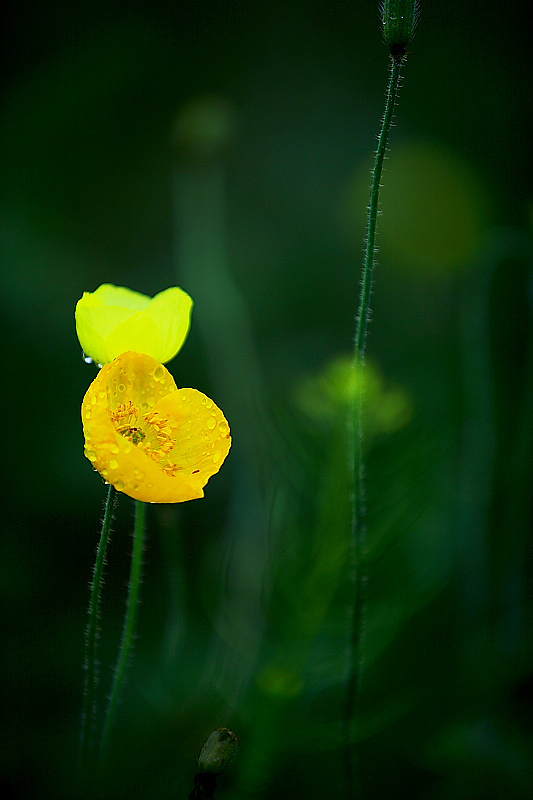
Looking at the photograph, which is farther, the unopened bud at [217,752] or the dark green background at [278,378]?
the dark green background at [278,378]

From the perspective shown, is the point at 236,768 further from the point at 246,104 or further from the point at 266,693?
the point at 246,104

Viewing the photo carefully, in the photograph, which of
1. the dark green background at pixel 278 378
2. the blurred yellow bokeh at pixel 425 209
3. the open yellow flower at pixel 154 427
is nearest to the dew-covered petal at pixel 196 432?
the open yellow flower at pixel 154 427

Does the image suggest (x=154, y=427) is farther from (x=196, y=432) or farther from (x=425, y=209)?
(x=425, y=209)

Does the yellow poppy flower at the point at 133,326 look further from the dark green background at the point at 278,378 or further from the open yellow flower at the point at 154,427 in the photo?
the dark green background at the point at 278,378

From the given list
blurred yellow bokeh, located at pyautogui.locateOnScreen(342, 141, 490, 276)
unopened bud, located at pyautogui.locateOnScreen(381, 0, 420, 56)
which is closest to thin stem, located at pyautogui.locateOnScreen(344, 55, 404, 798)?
unopened bud, located at pyautogui.locateOnScreen(381, 0, 420, 56)

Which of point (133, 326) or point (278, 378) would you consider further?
point (278, 378)

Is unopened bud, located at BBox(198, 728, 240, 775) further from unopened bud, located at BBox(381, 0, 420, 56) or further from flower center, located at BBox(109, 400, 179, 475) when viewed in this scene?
unopened bud, located at BBox(381, 0, 420, 56)

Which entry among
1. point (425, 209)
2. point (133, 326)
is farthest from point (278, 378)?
point (133, 326)
